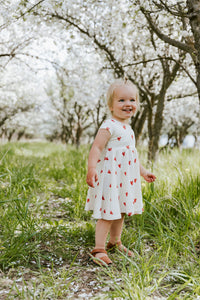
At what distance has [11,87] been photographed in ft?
60.3

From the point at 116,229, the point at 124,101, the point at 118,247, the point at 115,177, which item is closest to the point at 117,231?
the point at 116,229

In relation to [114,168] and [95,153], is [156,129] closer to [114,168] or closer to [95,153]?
[114,168]

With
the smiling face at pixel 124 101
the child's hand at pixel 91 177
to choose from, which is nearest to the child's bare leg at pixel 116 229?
the child's hand at pixel 91 177

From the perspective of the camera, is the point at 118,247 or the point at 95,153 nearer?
the point at 95,153

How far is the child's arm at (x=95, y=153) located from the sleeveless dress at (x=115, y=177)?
57mm

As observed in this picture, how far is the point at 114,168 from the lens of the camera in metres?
2.29

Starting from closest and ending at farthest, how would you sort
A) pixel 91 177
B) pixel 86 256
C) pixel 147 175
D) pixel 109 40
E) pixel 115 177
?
pixel 91 177, pixel 115 177, pixel 86 256, pixel 147 175, pixel 109 40

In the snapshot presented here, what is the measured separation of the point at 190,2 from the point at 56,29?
5.06m

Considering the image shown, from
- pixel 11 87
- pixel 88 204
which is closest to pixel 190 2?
pixel 88 204

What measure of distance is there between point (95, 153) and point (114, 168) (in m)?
0.22

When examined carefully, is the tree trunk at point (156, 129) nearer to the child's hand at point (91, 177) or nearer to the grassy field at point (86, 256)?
the grassy field at point (86, 256)

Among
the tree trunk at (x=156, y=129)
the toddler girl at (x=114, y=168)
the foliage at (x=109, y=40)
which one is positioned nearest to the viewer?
the toddler girl at (x=114, y=168)

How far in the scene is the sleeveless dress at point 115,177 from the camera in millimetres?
2258

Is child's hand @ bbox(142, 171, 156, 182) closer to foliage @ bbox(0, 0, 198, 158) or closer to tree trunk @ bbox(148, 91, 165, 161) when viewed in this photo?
foliage @ bbox(0, 0, 198, 158)
